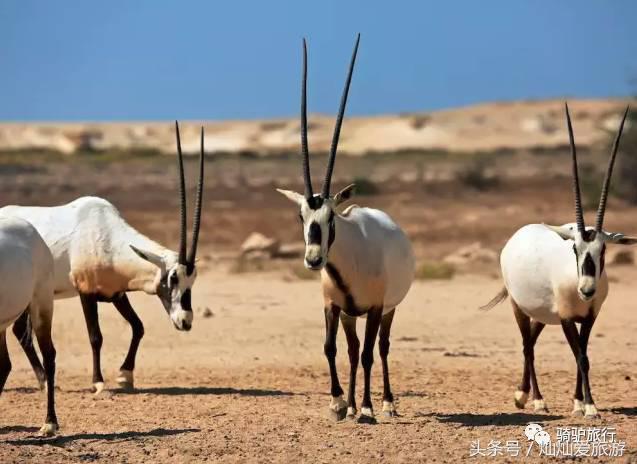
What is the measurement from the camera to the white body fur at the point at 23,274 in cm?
868

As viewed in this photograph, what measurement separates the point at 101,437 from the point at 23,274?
1.18 meters

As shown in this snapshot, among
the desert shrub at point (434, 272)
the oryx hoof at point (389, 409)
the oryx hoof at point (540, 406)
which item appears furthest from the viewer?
the desert shrub at point (434, 272)

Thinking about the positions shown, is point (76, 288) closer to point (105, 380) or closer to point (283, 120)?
point (105, 380)

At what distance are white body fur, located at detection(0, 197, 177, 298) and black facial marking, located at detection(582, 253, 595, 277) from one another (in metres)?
4.00

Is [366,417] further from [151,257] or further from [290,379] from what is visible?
[290,379]

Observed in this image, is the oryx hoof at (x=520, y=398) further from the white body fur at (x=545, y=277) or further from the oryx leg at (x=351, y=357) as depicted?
the oryx leg at (x=351, y=357)

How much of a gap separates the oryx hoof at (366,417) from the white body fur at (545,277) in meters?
1.58

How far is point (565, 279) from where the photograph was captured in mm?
9758

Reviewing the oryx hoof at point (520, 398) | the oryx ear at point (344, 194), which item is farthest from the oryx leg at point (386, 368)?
the oryx ear at point (344, 194)

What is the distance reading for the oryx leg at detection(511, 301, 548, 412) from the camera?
10.4m

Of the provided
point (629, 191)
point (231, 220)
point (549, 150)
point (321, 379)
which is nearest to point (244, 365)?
point (321, 379)

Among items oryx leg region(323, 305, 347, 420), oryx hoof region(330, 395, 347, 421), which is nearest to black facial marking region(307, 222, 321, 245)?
oryx leg region(323, 305, 347, 420)

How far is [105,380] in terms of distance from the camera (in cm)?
1270

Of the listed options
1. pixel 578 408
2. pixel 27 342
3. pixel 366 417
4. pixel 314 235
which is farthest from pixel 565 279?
pixel 27 342
